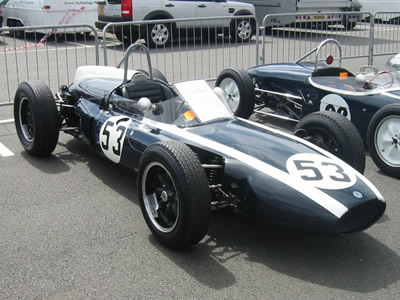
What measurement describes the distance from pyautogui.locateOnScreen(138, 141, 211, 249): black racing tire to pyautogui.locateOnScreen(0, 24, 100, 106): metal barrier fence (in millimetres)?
4407

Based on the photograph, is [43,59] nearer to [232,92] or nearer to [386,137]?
[232,92]

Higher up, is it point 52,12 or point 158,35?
point 52,12

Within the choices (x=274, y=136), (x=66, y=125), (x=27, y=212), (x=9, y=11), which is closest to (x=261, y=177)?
(x=274, y=136)

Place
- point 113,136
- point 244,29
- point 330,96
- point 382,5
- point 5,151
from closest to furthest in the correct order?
point 113,136
point 5,151
point 330,96
point 244,29
point 382,5

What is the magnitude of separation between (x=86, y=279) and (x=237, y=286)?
3.19 feet

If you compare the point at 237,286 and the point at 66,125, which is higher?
the point at 66,125

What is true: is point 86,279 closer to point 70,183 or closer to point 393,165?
point 70,183

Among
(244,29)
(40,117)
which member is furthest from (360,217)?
(244,29)

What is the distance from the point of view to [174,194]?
13.3ft

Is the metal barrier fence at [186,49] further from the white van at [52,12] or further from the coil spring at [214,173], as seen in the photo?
the coil spring at [214,173]

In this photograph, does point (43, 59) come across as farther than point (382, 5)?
No

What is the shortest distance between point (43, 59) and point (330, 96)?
8.23m

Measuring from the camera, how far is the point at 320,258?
13.3 ft

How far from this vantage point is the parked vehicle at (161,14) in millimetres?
14695
